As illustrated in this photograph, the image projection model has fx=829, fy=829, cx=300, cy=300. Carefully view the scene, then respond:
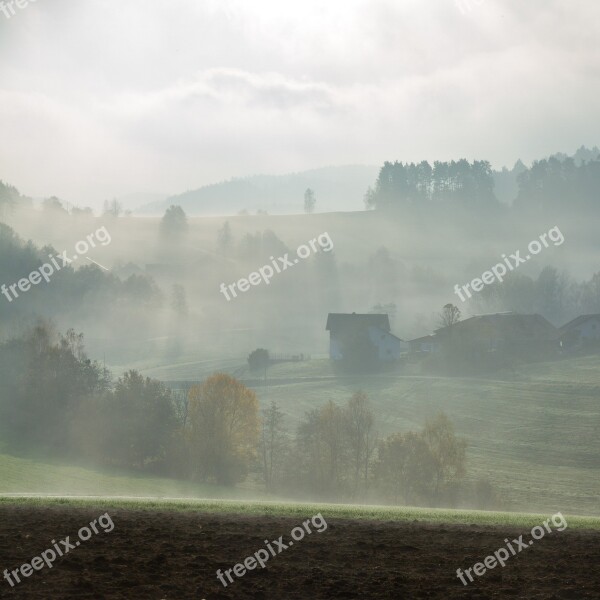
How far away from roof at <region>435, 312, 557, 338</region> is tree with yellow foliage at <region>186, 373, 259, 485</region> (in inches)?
1664

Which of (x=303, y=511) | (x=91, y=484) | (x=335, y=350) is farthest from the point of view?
(x=335, y=350)

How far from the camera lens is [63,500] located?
23422 millimetres

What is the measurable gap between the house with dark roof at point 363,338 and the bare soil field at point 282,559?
273 feet

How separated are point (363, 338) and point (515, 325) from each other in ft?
71.6

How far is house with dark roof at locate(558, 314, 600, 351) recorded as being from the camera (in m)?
108

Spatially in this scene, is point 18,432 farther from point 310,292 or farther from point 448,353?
point 310,292

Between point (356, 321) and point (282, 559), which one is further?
point (356, 321)


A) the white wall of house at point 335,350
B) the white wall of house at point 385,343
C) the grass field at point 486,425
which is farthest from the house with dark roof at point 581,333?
the white wall of house at point 335,350

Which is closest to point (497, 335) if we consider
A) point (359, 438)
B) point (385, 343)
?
point (385, 343)

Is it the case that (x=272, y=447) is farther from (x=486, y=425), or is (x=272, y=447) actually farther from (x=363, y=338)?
(x=363, y=338)

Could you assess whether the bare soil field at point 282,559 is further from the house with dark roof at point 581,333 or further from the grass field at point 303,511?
the house with dark roof at point 581,333

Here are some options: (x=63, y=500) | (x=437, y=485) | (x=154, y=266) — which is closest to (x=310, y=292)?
(x=154, y=266)

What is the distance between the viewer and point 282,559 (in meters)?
16.7

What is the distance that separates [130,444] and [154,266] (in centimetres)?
10428
